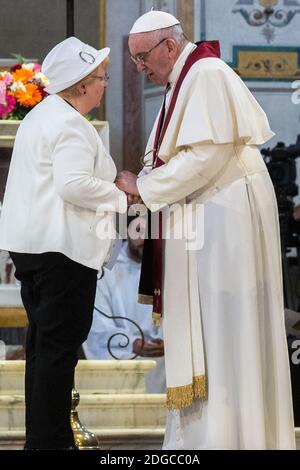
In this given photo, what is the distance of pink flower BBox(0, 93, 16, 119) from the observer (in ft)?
22.4

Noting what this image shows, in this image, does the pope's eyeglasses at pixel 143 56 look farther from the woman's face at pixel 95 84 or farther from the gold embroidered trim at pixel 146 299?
the gold embroidered trim at pixel 146 299

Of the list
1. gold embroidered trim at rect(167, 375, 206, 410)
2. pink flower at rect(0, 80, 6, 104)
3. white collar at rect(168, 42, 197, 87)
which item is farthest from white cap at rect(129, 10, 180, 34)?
pink flower at rect(0, 80, 6, 104)

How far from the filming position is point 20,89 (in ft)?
22.2

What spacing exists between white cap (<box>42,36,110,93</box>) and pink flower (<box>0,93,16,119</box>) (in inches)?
66.0

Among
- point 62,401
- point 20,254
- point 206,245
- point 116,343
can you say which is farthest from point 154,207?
point 116,343

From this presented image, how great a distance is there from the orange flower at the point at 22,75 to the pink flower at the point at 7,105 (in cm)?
11

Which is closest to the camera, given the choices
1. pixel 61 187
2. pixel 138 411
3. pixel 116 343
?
pixel 61 187

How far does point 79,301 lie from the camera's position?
196 inches

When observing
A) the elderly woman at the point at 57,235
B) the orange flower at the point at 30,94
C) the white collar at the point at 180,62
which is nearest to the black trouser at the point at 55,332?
the elderly woman at the point at 57,235

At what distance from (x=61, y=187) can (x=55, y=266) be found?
0.33 metres

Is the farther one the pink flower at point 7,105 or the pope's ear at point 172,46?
the pink flower at point 7,105

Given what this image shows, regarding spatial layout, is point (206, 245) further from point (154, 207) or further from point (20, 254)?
point (20, 254)

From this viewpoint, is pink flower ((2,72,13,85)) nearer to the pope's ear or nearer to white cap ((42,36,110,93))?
white cap ((42,36,110,93))

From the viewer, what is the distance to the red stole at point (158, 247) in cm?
513
